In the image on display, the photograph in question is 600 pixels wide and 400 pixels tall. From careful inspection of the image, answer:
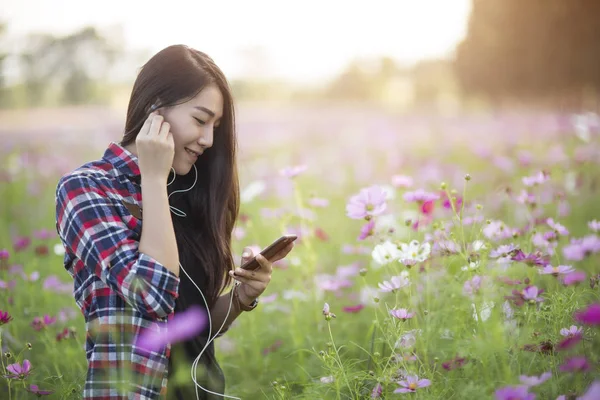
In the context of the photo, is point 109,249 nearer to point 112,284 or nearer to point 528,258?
point 112,284

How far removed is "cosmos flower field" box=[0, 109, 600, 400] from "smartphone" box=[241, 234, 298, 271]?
0.60 feet

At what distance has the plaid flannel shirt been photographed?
1086 millimetres

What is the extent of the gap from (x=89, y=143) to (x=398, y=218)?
142 inches

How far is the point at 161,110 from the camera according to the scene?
1.31 meters

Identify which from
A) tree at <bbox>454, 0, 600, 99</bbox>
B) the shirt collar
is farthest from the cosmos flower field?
tree at <bbox>454, 0, 600, 99</bbox>

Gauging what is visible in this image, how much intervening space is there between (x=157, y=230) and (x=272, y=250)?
30 centimetres

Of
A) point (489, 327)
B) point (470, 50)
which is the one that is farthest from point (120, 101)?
point (470, 50)

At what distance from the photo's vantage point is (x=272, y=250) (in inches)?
51.3

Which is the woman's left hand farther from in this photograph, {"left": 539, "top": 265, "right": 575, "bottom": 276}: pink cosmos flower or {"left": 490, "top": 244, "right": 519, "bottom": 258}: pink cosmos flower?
{"left": 539, "top": 265, "right": 575, "bottom": 276}: pink cosmos flower

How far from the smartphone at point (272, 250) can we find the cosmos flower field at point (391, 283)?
18 centimetres

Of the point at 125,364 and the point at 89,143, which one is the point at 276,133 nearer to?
the point at 89,143

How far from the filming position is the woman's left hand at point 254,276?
51.6 inches

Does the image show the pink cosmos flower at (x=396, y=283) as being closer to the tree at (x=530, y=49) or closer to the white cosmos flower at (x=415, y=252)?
the white cosmos flower at (x=415, y=252)

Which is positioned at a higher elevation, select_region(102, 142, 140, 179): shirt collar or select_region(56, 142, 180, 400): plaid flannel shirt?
select_region(102, 142, 140, 179): shirt collar
